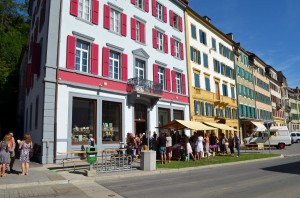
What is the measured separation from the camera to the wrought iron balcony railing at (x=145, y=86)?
22.3m

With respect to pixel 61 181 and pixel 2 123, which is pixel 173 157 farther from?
pixel 2 123

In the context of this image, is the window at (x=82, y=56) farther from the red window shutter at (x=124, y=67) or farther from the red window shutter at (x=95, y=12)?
the red window shutter at (x=124, y=67)

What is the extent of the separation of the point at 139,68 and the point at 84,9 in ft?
21.9

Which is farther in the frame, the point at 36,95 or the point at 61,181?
the point at 36,95

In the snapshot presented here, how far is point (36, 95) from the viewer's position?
20031 mm

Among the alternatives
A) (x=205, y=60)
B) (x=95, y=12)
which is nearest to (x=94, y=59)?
(x=95, y=12)

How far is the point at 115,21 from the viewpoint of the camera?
22609mm

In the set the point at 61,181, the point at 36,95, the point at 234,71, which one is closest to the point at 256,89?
the point at 234,71

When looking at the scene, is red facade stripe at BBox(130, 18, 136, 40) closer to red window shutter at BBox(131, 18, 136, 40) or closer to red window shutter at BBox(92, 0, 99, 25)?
red window shutter at BBox(131, 18, 136, 40)

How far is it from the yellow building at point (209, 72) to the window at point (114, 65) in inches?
420

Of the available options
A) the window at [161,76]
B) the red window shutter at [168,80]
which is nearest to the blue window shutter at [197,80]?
the red window shutter at [168,80]

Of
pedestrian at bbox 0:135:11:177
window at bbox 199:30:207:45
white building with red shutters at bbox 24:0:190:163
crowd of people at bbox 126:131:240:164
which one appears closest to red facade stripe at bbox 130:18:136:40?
white building with red shutters at bbox 24:0:190:163

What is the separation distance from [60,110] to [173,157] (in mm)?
8337

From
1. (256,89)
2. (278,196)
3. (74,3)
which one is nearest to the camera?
(278,196)
